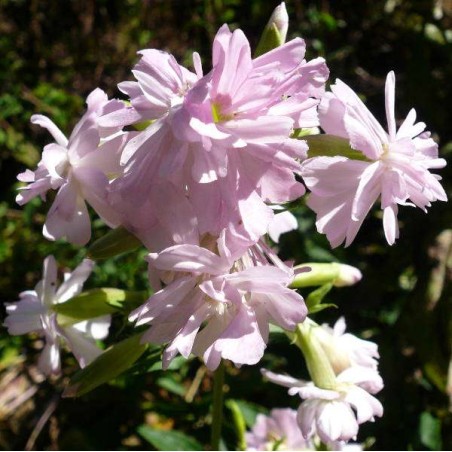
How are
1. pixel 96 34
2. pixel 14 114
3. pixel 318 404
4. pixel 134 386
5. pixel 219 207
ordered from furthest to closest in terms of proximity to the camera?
pixel 96 34, pixel 14 114, pixel 134 386, pixel 318 404, pixel 219 207

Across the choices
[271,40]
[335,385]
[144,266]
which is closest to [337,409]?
[335,385]

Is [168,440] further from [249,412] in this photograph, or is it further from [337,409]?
[337,409]

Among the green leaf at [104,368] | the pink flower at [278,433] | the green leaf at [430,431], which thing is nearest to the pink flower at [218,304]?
the green leaf at [104,368]

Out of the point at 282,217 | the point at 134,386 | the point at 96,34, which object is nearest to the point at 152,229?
the point at 282,217

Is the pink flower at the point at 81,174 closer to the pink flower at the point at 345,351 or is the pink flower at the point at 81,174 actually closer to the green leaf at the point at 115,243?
the green leaf at the point at 115,243

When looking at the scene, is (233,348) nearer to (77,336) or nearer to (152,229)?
(152,229)

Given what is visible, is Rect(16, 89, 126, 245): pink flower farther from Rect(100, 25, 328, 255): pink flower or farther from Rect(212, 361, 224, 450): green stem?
Rect(212, 361, 224, 450): green stem
